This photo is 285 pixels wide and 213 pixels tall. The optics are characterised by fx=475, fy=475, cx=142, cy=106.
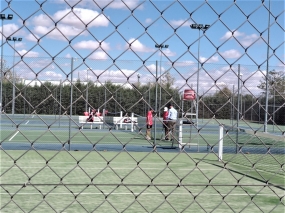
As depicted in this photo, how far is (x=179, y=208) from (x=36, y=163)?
520 centimetres

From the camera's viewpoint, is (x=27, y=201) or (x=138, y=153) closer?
(x=27, y=201)

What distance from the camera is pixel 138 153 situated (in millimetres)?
14047

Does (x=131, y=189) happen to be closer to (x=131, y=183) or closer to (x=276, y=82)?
(x=131, y=183)

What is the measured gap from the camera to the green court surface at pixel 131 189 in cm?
573

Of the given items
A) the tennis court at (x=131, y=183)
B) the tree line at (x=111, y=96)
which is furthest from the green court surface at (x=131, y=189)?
the tree line at (x=111, y=96)

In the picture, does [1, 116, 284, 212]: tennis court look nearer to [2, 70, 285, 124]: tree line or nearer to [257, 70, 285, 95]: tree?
[2, 70, 285, 124]: tree line

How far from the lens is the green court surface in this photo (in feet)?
18.8

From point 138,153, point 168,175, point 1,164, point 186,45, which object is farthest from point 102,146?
point 186,45

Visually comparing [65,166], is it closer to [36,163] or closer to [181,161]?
[36,163]

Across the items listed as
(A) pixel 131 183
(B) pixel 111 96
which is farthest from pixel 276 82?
(A) pixel 131 183

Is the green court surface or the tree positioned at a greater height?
the tree

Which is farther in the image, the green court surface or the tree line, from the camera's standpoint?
the green court surface

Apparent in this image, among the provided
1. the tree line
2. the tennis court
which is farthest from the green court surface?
the tree line

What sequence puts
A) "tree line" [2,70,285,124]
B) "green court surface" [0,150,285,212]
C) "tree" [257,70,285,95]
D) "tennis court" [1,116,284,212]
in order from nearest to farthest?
"tree line" [2,70,285,124], "tennis court" [1,116,284,212], "tree" [257,70,285,95], "green court surface" [0,150,285,212]
